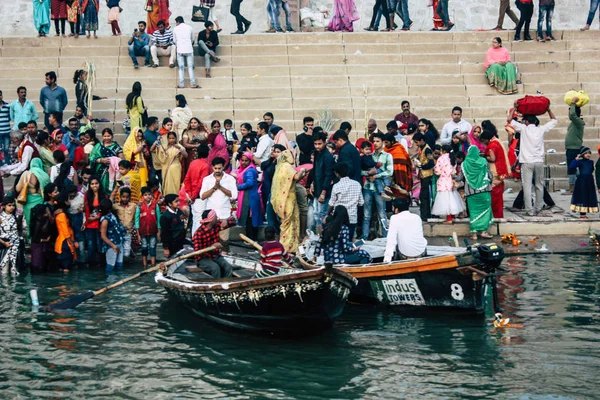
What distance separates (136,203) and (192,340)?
465 cm

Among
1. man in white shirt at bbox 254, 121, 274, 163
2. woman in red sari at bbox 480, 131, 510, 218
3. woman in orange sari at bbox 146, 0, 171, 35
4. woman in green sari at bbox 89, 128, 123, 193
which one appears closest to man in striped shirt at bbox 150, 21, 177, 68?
woman in orange sari at bbox 146, 0, 171, 35

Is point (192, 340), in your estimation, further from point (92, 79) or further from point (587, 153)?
point (92, 79)

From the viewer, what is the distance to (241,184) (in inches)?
640

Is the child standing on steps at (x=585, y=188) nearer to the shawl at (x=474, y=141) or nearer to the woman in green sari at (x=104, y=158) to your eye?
the shawl at (x=474, y=141)

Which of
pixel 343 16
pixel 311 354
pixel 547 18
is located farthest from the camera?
pixel 343 16

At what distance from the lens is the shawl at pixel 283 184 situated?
50.5ft

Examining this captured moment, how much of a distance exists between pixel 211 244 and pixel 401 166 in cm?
441

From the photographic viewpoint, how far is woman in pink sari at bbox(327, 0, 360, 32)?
23797 millimetres

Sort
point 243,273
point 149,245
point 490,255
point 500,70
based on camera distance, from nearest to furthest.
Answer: point 490,255 → point 243,273 → point 149,245 → point 500,70

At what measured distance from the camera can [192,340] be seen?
38.7 ft

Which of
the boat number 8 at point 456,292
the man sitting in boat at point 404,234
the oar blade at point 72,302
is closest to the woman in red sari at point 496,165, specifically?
the man sitting in boat at point 404,234

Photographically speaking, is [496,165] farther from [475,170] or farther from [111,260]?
[111,260]

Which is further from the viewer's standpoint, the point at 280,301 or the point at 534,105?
the point at 534,105

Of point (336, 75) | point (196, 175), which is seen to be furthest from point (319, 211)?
point (336, 75)
